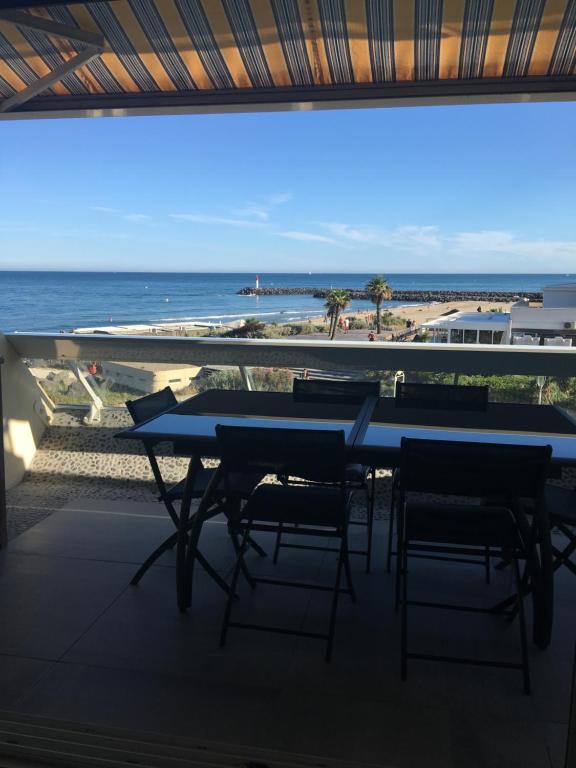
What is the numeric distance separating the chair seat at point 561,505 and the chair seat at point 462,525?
0.29 metres

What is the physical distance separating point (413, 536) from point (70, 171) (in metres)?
44.6

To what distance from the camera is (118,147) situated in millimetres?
39250

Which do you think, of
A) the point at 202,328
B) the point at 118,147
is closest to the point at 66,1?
the point at 202,328

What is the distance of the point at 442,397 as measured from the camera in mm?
3330

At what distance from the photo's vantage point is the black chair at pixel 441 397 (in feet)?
10.5

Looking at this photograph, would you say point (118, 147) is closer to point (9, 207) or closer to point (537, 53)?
point (9, 207)

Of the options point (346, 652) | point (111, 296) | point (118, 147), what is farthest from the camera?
point (111, 296)

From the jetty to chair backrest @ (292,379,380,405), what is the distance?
4115 centimetres

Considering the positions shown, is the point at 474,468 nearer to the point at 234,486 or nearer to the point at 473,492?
the point at 473,492

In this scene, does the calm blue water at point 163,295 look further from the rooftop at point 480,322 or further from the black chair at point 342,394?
the black chair at point 342,394

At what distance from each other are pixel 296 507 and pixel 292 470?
0.21 meters

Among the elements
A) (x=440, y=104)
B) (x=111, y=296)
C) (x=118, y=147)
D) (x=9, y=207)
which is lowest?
(x=111, y=296)

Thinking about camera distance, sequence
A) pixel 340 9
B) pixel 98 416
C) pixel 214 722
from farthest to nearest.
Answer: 1. pixel 98 416
2. pixel 340 9
3. pixel 214 722

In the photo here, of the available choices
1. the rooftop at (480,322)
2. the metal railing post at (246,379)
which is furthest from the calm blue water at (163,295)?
the metal railing post at (246,379)
